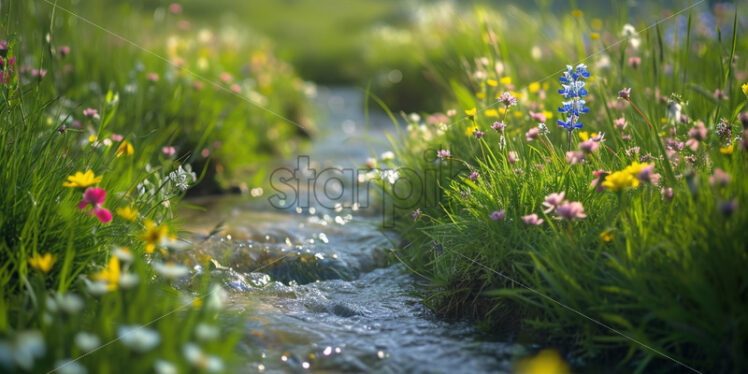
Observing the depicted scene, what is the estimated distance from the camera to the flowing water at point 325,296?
243cm

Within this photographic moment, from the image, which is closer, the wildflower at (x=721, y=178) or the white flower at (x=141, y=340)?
the white flower at (x=141, y=340)

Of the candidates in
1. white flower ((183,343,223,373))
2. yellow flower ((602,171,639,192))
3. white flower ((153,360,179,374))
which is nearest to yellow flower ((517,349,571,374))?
yellow flower ((602,171,639,192))

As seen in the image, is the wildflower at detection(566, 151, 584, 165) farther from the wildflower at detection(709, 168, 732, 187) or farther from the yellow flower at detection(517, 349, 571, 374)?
the yellow flower at detection(517, 349, 571, 374)

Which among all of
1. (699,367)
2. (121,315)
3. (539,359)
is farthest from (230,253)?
(699,367)

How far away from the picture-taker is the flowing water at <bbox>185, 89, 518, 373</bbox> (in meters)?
2.43

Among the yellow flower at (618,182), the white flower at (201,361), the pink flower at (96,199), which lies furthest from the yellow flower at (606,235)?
the pink flower at (96,199)

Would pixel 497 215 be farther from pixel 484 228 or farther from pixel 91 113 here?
pixel 91 113

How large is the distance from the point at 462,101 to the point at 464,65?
0.45m

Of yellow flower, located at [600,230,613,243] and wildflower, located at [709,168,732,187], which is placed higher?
wildflower, located at [709,168,732,187]

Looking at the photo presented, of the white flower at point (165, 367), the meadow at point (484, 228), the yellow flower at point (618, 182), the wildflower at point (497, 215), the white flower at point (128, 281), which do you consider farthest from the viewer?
the wildflower at point (497, 215)

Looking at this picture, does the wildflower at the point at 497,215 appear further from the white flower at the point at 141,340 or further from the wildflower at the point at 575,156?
the white flower at the point at 141,340

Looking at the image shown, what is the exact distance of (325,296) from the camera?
319cm

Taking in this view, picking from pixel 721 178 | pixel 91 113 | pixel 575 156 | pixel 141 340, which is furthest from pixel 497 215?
pixel 91 113

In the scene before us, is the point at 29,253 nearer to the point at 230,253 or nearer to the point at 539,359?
the point at 230,253
